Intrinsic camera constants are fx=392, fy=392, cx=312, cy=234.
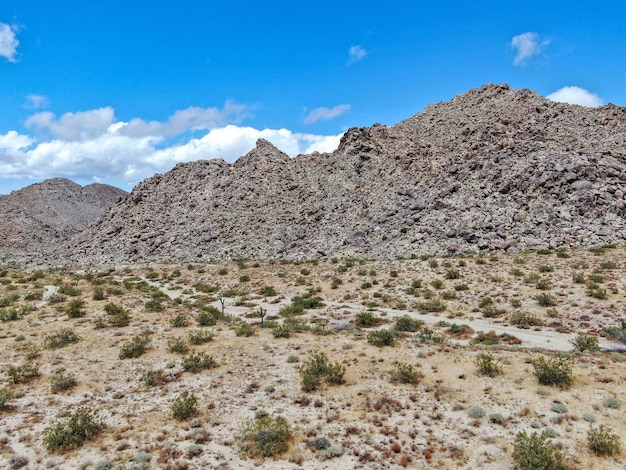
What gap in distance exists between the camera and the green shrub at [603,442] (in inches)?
432

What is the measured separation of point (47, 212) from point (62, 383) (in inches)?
5543

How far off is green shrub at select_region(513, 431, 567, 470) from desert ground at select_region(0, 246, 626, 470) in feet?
1.16

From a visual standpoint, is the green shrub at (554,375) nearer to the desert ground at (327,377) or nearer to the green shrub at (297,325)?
the desert ground at (327,377)

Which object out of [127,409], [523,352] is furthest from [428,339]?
[127,409]

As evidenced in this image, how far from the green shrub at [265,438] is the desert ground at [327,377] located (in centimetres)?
8

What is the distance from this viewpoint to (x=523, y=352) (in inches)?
752

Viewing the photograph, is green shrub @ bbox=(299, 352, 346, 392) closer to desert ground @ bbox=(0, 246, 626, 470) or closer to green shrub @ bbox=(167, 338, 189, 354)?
desert ground @ bbox=(0, 246, 626, 470)

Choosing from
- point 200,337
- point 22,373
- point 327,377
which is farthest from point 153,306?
point 327,377

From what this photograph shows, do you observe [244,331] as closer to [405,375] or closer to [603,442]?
[405,375]

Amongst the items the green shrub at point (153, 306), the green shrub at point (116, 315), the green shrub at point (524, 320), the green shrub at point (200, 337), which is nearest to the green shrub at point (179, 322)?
the green shrub at point (200, 337)

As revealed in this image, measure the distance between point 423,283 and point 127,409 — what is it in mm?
28786

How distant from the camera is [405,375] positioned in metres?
16.1

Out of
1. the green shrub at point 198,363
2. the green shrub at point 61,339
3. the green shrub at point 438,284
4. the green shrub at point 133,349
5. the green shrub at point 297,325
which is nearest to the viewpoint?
the green shrub at point 198,363

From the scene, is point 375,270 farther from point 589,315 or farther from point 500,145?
point 500,145
